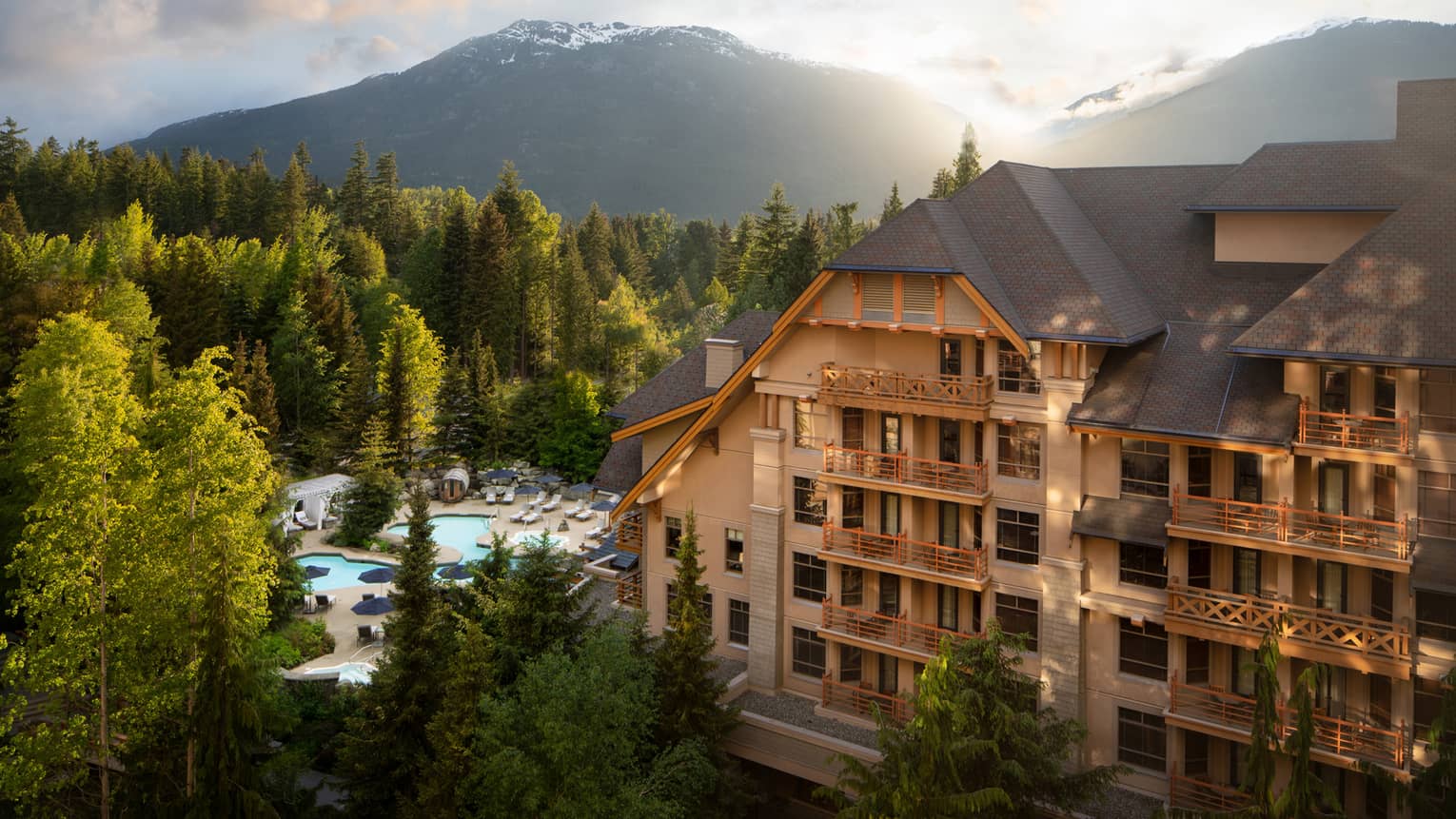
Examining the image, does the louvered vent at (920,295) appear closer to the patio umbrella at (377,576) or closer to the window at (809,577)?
the window at (809,577)

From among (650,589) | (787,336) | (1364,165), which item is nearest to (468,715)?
(650,589)

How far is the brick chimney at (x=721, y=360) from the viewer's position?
87.4 ft

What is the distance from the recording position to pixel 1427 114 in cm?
2217

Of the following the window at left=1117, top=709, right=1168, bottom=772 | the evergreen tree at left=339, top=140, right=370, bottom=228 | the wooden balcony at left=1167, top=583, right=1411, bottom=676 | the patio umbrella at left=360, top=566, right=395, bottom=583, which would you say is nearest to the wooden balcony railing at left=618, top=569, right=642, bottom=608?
the window at left=1117, top=709, right=1168, bottom=772

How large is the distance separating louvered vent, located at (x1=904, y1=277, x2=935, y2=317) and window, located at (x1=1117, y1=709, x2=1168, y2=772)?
929 cm

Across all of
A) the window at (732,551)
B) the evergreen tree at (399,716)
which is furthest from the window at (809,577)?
the evergreen tree at (399,716)

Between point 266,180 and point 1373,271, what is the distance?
10148 cm

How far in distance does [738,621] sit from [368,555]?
1044 inches

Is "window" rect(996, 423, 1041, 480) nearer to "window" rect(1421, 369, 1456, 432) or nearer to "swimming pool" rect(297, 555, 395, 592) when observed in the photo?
"window" rect(1421, 369, 1456, 432)

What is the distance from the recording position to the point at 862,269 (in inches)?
874

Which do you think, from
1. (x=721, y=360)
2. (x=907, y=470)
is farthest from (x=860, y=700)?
(x=721, y=360)

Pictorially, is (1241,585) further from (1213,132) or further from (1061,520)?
(1213,132)

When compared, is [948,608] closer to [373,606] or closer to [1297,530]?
[1297,530]

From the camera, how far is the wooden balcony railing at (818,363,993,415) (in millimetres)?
21797
